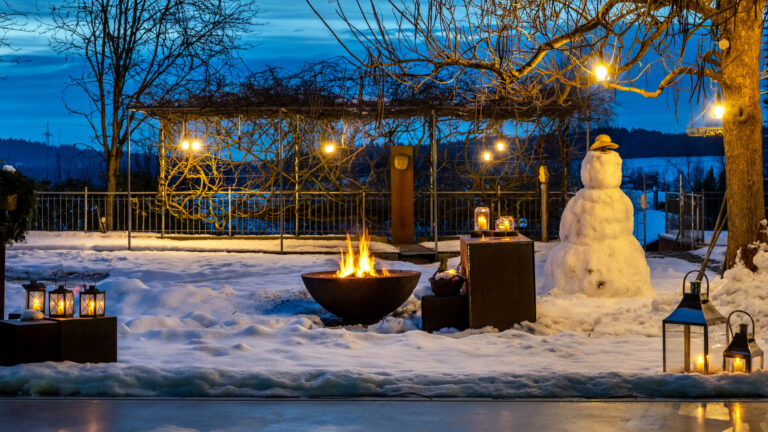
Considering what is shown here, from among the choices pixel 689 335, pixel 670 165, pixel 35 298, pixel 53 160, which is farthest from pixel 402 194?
pixel 670 165

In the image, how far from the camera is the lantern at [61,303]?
20.1 feet

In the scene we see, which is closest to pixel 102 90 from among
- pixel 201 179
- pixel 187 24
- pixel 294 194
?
pixel 187 24

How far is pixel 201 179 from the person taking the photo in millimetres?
19547

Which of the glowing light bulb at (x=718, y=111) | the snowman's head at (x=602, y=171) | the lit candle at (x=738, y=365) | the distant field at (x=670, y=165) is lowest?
the lit candle at (x=738, y=365)

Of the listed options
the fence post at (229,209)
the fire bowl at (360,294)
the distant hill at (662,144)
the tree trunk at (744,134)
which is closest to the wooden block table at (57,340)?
the fire bowl at (360,294)

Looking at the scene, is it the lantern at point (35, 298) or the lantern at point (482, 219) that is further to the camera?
the lantern at point (482, 219)

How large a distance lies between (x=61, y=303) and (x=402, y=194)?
1131 centimetres

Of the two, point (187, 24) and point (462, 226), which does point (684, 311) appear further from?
point (187, 24)

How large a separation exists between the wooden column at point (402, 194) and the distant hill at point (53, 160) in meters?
10.7

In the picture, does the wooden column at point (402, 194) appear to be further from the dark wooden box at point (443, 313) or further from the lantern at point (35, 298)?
the lantern at point (35, 298)

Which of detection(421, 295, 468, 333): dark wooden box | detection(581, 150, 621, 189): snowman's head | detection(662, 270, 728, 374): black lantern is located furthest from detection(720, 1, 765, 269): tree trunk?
detection(662, 270, 728, 374): black lantern

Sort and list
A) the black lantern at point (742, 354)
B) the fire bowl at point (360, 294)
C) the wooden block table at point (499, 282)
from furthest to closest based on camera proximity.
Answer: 1. the fire bowl at point (360, 294)
2. the wooden block table at point (499, 282)
3. the black lantern at point (742, 354)

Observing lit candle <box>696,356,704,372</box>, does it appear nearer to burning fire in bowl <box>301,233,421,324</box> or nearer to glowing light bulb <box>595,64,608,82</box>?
burning fire in bowl <box>301,233,421,324</box>

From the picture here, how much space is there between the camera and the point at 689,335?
5570 mm
